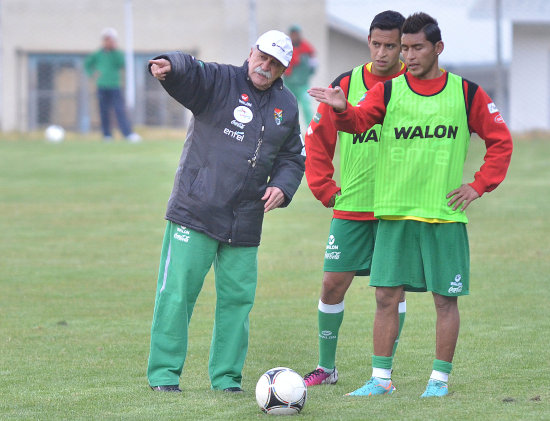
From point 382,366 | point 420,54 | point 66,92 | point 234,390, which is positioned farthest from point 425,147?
point 66,92

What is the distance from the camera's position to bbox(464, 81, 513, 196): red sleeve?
18.5 ft

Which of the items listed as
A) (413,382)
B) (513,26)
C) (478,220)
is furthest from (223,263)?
(513,26)

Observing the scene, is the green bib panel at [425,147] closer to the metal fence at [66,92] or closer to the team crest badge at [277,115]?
the team crest badge at [277,115]

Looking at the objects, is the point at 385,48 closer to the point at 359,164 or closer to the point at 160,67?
the point at 359,164

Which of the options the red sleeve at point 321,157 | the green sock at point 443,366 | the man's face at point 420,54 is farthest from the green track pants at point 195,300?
the man's face at point 420,54

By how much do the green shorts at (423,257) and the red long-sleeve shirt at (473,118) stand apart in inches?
12.5

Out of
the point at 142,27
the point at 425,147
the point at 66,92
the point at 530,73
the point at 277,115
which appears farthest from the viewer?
the point at 66,92

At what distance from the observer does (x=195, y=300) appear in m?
6.04

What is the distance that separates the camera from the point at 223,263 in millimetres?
6062

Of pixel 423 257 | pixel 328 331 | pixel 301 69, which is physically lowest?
pixel 328 331

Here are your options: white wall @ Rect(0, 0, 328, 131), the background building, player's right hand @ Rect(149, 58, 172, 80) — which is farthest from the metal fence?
player's right hand @ Rect(149, 58, 172, 80)

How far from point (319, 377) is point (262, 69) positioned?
73.8 inches

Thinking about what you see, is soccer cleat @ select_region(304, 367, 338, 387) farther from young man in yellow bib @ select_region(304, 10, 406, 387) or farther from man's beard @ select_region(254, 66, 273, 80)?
man's beard @ select_region(254, 66, 273, 80)

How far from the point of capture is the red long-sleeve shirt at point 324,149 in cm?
620
